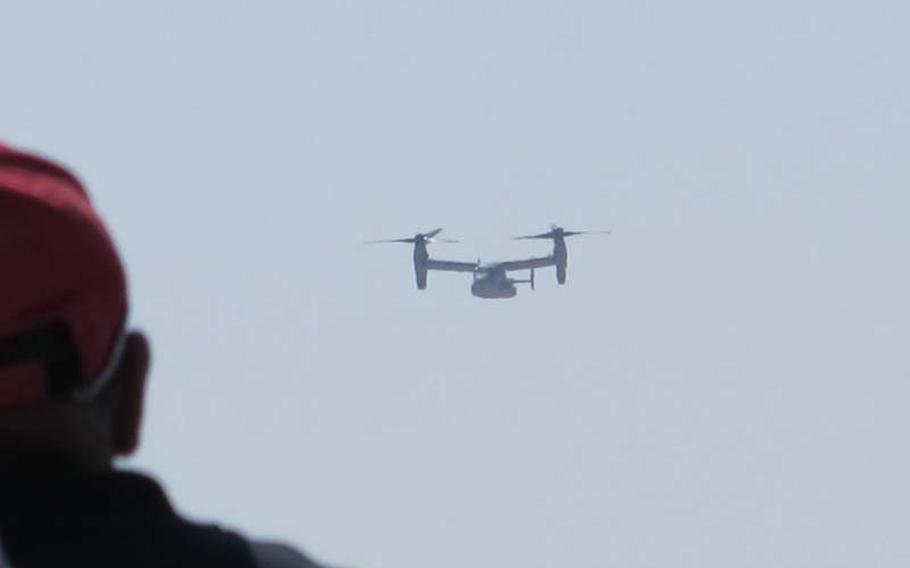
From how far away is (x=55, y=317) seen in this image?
3.57m

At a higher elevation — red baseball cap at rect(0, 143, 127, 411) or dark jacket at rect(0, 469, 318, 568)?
red baseball cap at rect(0, 143, 127, 411)

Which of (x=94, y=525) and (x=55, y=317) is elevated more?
(x=55, y=317)

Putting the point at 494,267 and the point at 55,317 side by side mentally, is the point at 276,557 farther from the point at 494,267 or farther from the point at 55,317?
the point at 494,267

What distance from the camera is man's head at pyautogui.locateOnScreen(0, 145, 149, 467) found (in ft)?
Answer: 11.6

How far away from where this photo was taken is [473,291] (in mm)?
102375

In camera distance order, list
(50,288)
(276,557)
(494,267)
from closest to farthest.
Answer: (50,288)
(276,557)
(494,267)

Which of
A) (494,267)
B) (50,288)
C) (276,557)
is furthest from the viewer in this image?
(494,267)

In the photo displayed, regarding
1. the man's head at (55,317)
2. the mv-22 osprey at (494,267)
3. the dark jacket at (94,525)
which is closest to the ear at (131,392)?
the man's head at (55,317)

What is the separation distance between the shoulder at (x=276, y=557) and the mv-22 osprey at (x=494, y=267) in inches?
3812

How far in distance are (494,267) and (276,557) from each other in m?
99.9

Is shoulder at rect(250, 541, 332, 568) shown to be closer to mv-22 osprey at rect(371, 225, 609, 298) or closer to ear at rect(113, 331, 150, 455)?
ear at rect(113, 331, 150, 455)

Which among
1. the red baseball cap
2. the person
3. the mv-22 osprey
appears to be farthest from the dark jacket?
the mv-22 osprey

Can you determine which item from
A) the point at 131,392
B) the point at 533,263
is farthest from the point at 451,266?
the point at 131,392

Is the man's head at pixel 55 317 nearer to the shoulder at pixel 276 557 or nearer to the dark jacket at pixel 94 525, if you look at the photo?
the dark jacket at pixel 94 525
